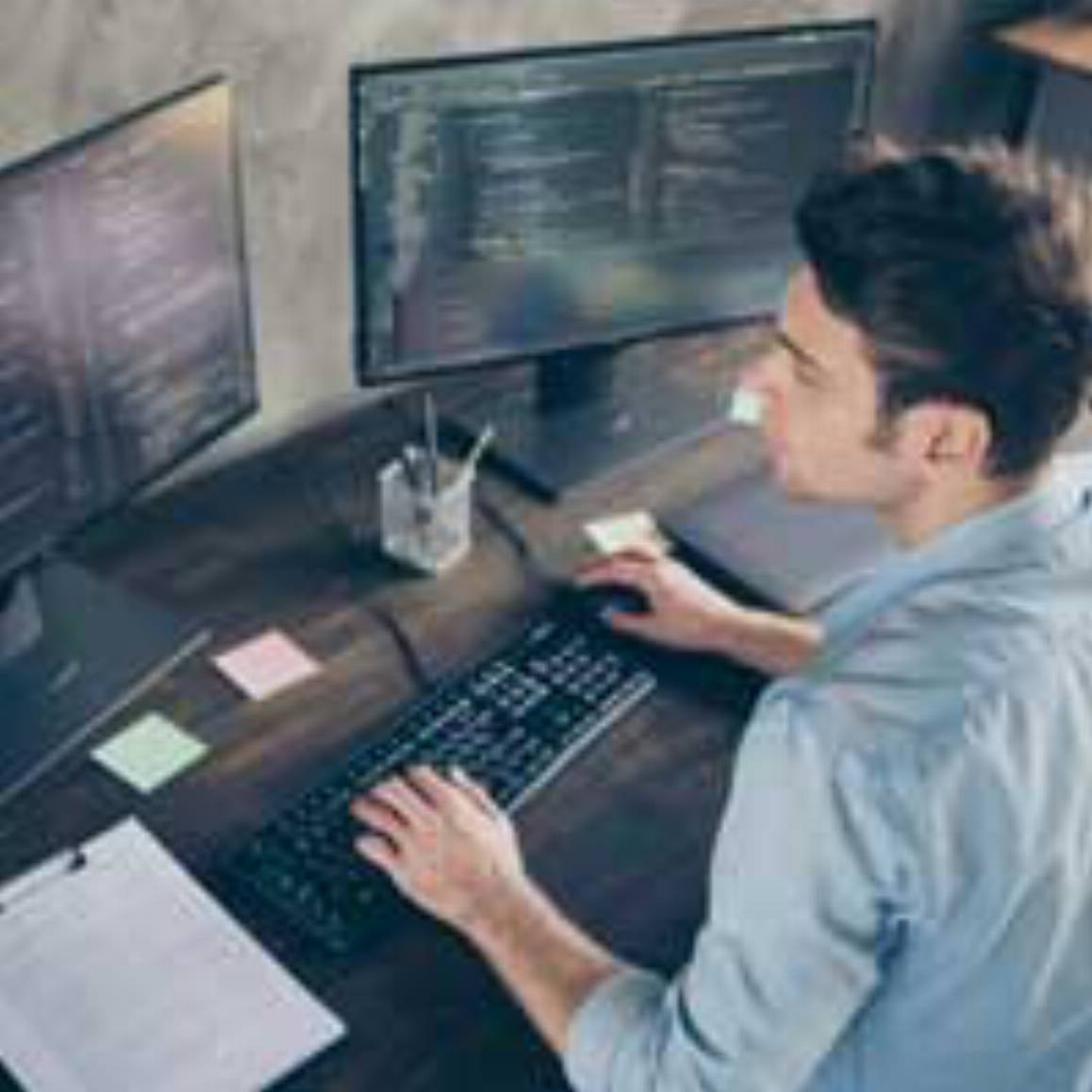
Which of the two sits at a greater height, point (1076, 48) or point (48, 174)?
point (48, 174)

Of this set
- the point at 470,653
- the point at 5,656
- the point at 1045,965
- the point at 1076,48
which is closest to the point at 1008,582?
the point at 1045,965

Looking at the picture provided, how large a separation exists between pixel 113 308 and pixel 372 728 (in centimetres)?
42

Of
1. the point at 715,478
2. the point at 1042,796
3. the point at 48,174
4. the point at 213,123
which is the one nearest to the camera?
the point at 1042,796

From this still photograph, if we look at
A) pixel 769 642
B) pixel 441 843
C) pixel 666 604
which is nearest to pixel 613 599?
pixel 666 604

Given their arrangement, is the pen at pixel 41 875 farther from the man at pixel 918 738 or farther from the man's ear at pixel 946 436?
the man's ear at pixel 946 436

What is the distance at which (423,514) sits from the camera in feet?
5.60

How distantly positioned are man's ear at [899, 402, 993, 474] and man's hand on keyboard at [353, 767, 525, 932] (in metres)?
0.45

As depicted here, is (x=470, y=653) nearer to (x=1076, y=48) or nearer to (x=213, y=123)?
(x=213, y=123)

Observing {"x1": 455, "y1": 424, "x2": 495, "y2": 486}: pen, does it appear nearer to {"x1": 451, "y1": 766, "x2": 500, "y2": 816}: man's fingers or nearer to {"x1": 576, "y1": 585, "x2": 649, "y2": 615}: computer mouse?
{"x1": 576, "y1": 585, "x2": 649, "y2": 615}: computer mouse

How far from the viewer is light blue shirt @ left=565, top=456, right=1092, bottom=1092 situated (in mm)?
1051

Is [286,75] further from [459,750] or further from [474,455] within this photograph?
[459,750]

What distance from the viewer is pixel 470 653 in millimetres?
1622

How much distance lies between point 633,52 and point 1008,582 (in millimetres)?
780

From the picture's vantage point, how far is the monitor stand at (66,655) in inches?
58.5
